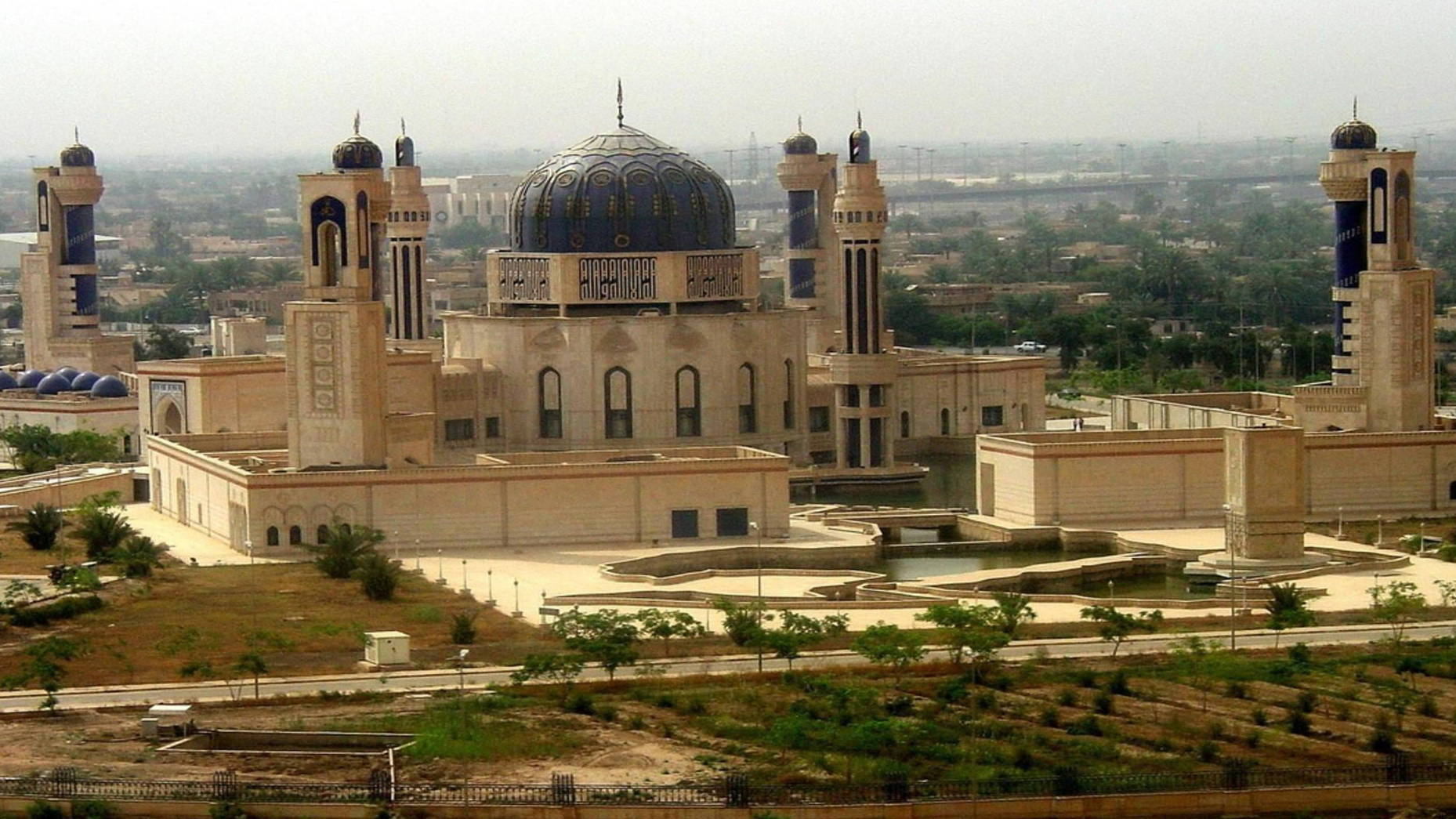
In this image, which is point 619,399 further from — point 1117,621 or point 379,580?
point 1117,621

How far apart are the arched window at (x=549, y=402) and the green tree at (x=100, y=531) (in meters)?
10.5

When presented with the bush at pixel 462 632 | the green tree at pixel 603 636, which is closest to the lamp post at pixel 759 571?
the green tree at pixel 603 636

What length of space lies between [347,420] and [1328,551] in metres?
14.4

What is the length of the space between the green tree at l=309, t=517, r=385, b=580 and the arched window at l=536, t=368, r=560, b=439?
1165 centimetres

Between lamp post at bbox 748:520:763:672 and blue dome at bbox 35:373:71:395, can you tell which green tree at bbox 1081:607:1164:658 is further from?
blue dome at bbox 35:373:71:395

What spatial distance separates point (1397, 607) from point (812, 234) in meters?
31.3

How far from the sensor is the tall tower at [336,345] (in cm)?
5041

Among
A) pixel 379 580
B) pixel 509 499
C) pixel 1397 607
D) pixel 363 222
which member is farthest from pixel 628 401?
pixel 1397 607

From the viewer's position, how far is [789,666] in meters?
37.2

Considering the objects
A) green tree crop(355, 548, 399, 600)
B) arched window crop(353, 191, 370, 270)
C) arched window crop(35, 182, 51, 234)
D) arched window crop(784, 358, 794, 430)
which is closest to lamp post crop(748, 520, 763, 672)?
green tree crop(355, 548, 399, 600)

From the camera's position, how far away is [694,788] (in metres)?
30.9

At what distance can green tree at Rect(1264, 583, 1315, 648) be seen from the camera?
131 feet

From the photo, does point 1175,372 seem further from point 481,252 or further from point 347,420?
point 481,252

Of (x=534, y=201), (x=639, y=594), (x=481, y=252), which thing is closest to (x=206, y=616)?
(x=639, y=594)
